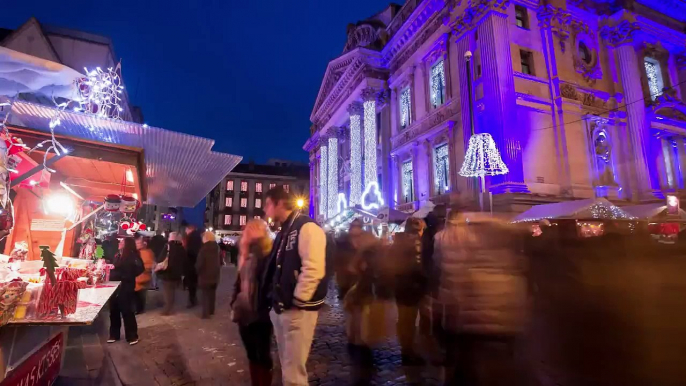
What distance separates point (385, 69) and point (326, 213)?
45.7 ft

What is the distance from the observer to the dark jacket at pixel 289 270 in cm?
299

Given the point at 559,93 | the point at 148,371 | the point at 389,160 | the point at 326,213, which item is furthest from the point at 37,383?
the point at 326,213

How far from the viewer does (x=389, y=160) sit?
980 inches

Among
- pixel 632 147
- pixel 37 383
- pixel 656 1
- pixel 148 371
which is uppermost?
pixel 656 1

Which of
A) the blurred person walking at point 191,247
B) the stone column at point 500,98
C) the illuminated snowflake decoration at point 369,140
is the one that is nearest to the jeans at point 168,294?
the blurred person walking at point 191,247

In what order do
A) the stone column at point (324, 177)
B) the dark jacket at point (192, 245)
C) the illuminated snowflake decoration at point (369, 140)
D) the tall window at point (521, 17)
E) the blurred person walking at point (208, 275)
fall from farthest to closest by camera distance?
the stone column at point (324, 177), the illuminated snowflake decoration at point (369, 140), the tall window at point (521, 17), the dark jacket at point (192, 245), the blurred person walking at point (208, 275)

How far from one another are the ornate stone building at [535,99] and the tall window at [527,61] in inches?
2.0

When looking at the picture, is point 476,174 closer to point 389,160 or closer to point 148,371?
point 389,160

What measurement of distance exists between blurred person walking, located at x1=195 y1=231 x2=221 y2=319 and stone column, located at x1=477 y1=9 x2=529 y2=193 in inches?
481

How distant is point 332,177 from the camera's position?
32719mm

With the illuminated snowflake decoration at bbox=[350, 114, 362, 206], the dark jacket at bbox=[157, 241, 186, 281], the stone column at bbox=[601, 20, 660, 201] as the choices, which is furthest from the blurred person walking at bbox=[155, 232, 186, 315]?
the stone column at bbox=[601, 20, 660, 201]

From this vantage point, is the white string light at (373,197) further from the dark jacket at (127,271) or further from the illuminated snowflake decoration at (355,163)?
the dark jacket at (127,271)

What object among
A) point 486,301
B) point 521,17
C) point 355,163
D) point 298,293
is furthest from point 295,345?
point 355,163

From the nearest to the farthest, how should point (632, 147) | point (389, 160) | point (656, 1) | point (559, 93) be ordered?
point (559, 93) → point (632, 147) → point (656, 1) → point (389, 160)
